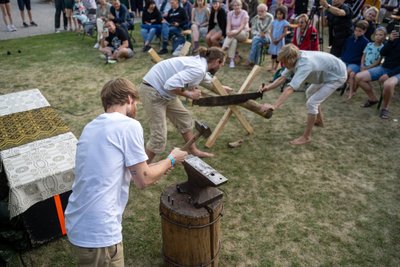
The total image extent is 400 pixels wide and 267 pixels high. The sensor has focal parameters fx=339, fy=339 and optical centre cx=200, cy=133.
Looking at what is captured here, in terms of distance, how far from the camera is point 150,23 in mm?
9844

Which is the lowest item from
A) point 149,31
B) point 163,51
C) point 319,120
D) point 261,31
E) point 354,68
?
point 163,51

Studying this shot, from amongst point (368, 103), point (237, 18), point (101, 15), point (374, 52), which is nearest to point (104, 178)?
point (368, 103)

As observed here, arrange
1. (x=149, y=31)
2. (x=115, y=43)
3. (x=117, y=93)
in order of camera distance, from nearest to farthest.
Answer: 1. (x=117, y=93)
2. (x=115, y=43)
3. (x=149, y=31)

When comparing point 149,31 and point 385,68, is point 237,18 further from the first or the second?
point 385,68

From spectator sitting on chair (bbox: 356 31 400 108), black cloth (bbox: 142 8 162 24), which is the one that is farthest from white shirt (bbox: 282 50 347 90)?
black cloth (bbox: 142 8 162 24)

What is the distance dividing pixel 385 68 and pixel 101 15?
768cm

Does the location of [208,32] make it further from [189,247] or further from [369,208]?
[189,247]

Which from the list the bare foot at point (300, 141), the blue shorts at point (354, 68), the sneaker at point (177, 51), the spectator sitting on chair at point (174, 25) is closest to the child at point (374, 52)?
the blue shorts at point (354, 68)

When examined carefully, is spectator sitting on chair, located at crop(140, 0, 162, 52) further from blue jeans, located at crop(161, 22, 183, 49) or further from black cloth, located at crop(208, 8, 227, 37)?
black cloth, located at crop(208, 8, 227, 37)

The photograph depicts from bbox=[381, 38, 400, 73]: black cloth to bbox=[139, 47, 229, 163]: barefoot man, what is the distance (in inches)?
150

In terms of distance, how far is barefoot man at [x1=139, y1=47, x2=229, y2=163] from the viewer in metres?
3.82

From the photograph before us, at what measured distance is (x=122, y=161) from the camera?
6.70 ft

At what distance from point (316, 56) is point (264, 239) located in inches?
108

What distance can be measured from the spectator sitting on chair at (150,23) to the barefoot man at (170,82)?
19.3ft
